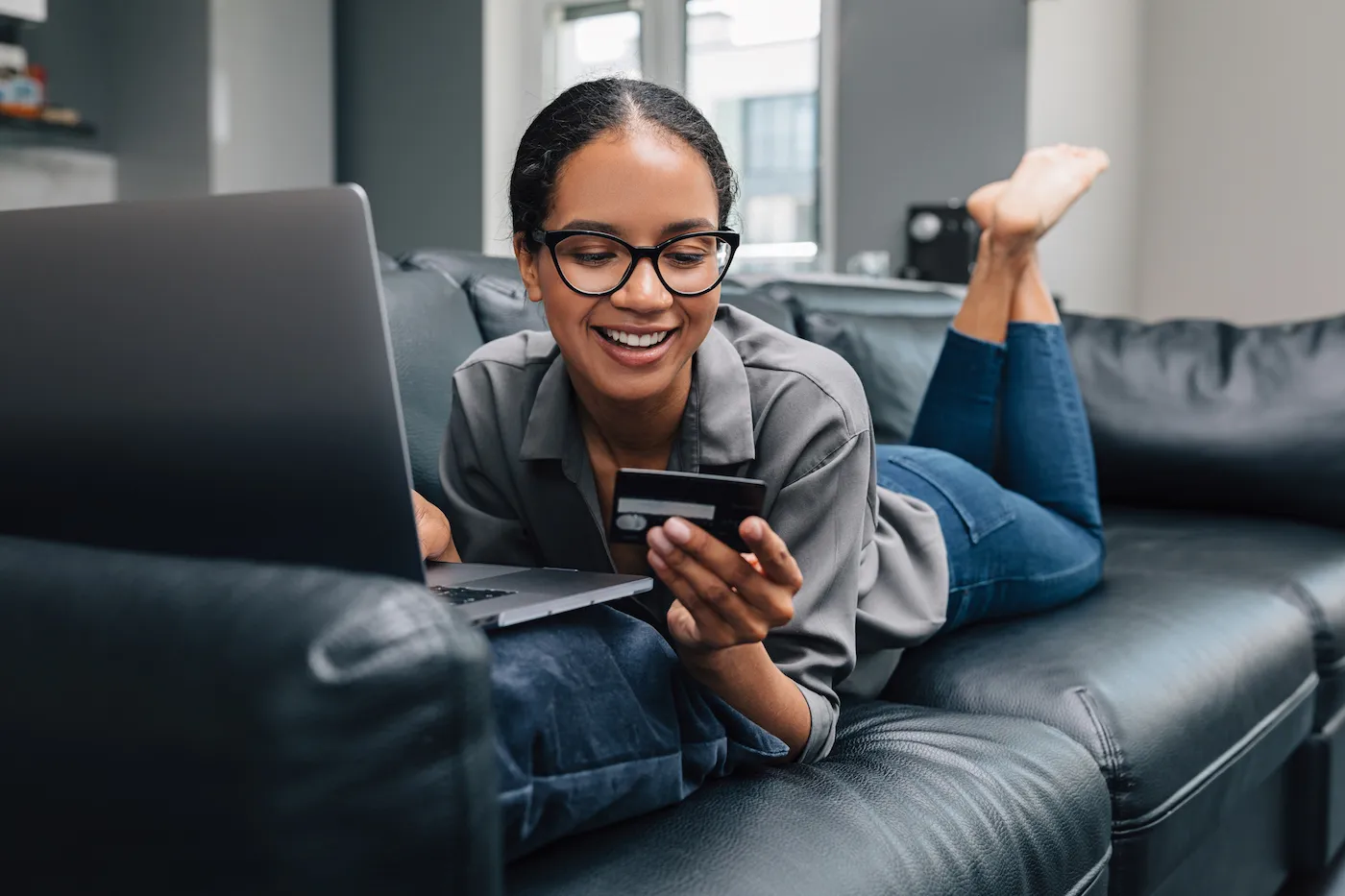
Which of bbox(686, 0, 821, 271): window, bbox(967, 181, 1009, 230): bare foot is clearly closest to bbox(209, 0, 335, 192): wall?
bbox(686, 0, 821, 271): window

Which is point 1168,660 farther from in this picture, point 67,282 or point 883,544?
point 67,282

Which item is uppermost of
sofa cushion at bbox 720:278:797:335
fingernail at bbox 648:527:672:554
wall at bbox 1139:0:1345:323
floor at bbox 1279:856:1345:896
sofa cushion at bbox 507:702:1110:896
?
wall at bbox 1139:0:1345:323

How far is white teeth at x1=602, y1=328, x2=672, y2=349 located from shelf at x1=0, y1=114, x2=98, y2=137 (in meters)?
3.29

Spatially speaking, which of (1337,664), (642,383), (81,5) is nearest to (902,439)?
(1337,664)

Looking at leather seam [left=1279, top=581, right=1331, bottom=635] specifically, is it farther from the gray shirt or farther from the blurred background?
the blurred background

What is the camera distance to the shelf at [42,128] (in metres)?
3.50

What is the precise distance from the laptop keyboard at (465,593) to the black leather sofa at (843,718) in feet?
0.54

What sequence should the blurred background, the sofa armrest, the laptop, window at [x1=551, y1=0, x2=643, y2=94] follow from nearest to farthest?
1. the sofa armrest
2. the laptop
3. the blurred background
4. window at [x1=551, y1=0, x2=643, y2=94]

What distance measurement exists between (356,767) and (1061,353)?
1461 mm

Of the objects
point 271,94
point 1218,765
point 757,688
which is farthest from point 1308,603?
point 271,94

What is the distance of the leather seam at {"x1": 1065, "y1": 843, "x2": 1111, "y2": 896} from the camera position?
0.96 meters

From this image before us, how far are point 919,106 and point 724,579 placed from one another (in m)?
3.30

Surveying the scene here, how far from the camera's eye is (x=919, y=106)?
369 centimetres

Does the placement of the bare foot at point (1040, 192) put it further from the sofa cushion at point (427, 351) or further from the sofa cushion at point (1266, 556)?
the sofa cushion at point (427, 351)
